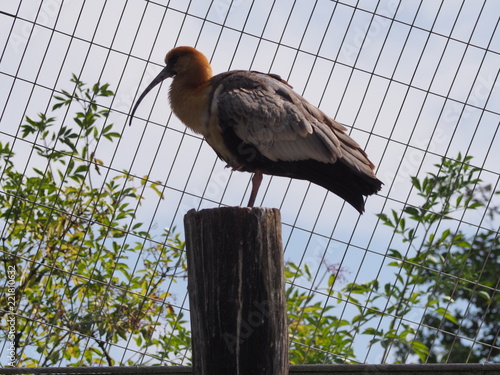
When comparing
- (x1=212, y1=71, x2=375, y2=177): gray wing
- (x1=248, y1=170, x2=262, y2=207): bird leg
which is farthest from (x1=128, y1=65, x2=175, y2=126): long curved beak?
(x1=248, y1=170, x2=262, y2=207): bird leg

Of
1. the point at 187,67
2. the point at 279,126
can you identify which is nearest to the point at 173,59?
the point at 187,67

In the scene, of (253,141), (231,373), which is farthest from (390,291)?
(231,373)

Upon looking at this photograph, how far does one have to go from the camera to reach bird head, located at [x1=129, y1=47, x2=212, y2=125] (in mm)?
4953

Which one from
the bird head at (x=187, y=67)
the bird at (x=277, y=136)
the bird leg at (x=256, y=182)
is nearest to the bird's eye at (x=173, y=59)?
the bird head at (x=187, y=67)

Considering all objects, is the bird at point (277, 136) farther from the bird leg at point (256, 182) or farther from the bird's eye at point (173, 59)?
the bird's eye at point (173, 59)

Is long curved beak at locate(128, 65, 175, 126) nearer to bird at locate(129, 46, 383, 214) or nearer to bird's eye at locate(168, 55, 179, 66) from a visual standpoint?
bird's eye at locate(168, 55, 179, 66)

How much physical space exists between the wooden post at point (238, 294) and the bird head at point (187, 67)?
1883 mm

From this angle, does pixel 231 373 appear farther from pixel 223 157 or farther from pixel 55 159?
pixel 55 159

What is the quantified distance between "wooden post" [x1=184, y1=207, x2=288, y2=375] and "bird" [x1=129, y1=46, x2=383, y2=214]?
1.26 metres

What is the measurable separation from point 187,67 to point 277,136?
784 mm

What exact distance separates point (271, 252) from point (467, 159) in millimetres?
1935

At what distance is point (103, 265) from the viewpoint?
16.5ft

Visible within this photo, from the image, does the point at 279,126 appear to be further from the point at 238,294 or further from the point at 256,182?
the point at 238,294

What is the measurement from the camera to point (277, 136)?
4.48 m
